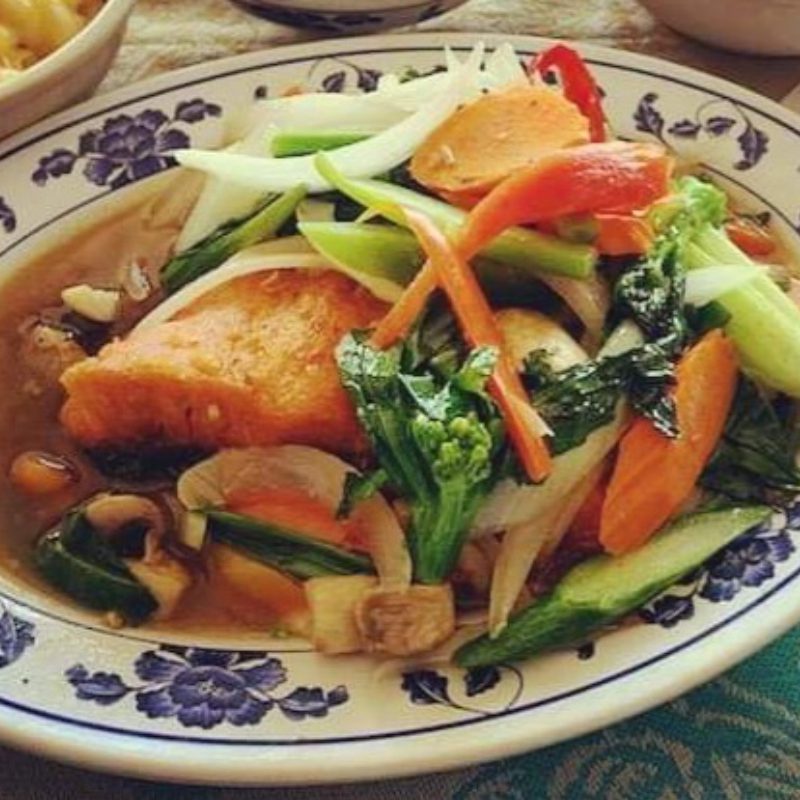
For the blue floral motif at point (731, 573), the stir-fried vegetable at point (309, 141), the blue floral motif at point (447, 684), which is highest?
the stir-fried vegetable at point (309, 141)

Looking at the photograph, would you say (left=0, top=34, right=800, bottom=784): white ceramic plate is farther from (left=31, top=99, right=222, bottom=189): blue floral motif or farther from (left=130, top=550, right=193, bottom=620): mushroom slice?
(left=31, top=99, right=222, bottom=189): blue floral motif

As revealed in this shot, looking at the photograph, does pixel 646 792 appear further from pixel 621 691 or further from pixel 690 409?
pixel 690 409

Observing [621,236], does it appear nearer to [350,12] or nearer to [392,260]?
[392,260]

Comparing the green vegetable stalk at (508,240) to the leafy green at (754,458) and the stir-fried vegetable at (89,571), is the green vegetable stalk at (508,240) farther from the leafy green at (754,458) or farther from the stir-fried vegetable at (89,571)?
the stir-fried vegetable at (89,571)

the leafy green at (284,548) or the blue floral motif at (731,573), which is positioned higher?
the leafy green at (284,548)

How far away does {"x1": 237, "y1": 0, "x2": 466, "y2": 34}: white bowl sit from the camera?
2.58m

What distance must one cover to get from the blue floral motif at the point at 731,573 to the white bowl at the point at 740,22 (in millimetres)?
1100

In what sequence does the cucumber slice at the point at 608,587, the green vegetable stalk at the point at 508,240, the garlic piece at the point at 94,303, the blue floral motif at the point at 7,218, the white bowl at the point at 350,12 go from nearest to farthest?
1. the cucumber slice at the point at 608,587
2. the green vegetable stalk at the point at 508,240
3. the garlic piece at the point at 94,303
4. the blue floral motif at the point at 7,218
5. the white bowl at the point at 350,12

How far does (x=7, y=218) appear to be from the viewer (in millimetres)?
2234

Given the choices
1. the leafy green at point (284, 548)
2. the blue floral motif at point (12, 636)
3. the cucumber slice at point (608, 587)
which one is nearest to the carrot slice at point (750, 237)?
the cucumber slice at point (608, 587)

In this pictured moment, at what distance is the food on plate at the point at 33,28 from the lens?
2.45 metres

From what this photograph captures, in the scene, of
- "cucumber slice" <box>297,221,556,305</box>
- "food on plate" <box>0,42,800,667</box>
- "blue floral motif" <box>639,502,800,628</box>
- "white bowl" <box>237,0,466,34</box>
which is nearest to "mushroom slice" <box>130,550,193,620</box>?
"food on plate" <box>0,42,800,667</box>

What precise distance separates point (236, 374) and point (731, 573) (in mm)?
590

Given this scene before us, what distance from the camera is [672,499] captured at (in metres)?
1.64
